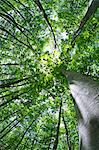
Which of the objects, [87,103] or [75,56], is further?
[75,56]

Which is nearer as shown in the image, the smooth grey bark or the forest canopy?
the smooth grey bark

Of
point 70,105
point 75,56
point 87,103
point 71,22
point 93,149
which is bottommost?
point 70,105

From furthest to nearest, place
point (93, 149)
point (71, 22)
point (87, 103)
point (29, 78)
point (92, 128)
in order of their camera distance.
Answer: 1. point (71, 22)
2. point (29, 78)
3. point (87, 103)
4. point (92, 128)
5. point (93, 149)

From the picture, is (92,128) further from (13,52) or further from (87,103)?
(13,52)

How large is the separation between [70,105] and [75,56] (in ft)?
5.29

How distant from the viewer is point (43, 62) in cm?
659

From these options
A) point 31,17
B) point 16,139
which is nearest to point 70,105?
point 16,139

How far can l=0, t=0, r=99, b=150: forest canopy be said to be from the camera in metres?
6.90

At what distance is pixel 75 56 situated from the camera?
7148mm

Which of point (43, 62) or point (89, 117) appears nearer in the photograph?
point (89, 117)

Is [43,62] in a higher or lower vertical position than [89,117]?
higher

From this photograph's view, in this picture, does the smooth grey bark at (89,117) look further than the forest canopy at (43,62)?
No

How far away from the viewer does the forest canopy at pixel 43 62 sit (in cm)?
690

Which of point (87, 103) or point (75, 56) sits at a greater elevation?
point (75, 56)
